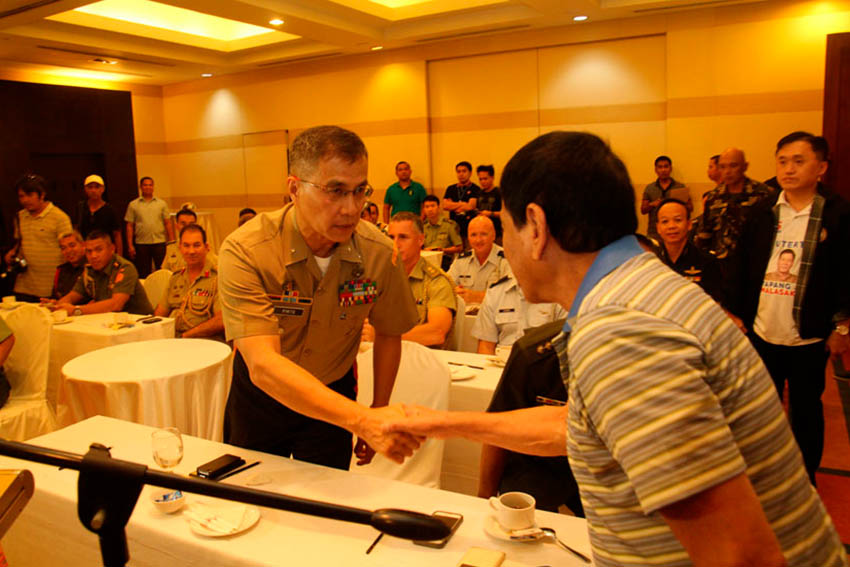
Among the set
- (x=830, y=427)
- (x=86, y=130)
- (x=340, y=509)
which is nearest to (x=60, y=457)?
(x=340, y=509)

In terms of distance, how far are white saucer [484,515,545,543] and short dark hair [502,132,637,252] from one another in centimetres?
79

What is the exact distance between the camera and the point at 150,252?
33.4 ft

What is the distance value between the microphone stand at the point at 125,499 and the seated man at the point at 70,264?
16.1 ft

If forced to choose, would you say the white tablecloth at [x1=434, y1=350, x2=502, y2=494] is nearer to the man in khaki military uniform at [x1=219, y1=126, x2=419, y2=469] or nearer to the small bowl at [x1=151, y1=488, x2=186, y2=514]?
the man in khaki military uniform at [x1=219, y1=126, x2=419, y2=469]

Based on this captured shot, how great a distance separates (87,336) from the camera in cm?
409

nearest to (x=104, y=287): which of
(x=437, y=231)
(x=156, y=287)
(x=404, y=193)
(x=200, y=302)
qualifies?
(x=156, y=287)

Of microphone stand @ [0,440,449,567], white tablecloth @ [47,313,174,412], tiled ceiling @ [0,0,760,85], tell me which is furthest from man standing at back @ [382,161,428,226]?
microphone stand @ [0,440,449,567]

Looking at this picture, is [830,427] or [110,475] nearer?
[110,475]

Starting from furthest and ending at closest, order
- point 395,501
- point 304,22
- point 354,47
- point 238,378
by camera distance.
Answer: point 354,47 < point 304,22 < point 238,378 < point 395,501

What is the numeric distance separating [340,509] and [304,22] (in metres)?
7.95

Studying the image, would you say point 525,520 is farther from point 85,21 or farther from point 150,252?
point 150,252

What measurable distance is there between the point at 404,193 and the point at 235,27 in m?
3.88

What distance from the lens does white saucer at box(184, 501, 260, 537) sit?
1482 millimetres

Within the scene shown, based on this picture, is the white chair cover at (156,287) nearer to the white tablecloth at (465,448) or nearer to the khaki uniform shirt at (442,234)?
the white tablecloth at (465,448)
